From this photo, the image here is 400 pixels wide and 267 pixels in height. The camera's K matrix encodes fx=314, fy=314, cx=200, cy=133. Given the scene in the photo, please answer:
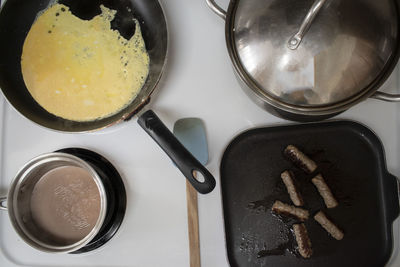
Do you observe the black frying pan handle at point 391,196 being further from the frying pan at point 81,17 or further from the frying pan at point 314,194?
the frying pan at point 81,17

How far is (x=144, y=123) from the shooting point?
0.68 meters

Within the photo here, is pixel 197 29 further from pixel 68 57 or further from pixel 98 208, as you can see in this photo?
pixel 98 208

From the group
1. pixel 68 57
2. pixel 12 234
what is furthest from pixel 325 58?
pixel 12 234

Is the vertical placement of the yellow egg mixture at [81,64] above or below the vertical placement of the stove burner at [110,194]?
above

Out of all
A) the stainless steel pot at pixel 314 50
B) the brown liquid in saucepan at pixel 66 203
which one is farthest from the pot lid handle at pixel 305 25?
the brown liquid in saucepan at pixel 66 203

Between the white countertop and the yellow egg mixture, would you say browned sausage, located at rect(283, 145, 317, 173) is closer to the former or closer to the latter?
the white countertop

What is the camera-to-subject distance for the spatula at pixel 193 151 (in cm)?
75

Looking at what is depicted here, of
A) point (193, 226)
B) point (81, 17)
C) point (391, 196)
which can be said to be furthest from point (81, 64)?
point (391, 196)

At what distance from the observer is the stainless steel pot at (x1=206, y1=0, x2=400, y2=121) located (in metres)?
0.56

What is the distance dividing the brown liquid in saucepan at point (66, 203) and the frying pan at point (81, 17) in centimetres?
11

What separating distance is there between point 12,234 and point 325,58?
0.83m

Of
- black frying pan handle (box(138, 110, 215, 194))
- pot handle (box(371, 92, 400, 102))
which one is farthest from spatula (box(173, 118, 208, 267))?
pot handle (box(371, 92, 400, 102))

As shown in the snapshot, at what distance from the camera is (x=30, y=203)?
729 mm

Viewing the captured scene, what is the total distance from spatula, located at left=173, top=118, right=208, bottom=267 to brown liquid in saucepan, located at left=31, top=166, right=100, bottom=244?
0.22m
